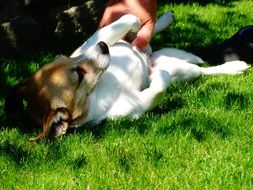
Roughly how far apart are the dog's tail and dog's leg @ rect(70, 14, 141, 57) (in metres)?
1.00

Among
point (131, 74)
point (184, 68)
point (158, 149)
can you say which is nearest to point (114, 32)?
point (131, 74)

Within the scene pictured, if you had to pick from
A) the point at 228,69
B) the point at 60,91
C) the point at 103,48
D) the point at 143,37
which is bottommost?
the point at 228,69

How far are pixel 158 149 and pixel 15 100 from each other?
1.57 meters

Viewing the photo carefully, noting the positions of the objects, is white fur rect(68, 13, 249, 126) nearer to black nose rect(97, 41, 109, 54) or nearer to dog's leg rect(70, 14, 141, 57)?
dog's leg rect(70, 14, 141, 57)

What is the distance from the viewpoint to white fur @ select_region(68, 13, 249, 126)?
5.39m

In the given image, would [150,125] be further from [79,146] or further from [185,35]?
[185,35]

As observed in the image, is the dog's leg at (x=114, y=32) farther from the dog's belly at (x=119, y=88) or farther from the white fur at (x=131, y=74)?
the dog's belly at (x=119, y=88)

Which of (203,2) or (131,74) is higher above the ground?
(131,74)

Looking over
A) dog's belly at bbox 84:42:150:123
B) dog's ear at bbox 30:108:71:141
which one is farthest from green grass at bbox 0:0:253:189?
dog's belly at bbox 84:42:150:123

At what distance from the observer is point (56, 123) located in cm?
496

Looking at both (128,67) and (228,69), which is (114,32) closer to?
(128,67)

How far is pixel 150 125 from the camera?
5004 mm

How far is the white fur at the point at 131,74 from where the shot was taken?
5.39 meters

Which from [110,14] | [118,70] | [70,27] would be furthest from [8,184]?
[70,27]
